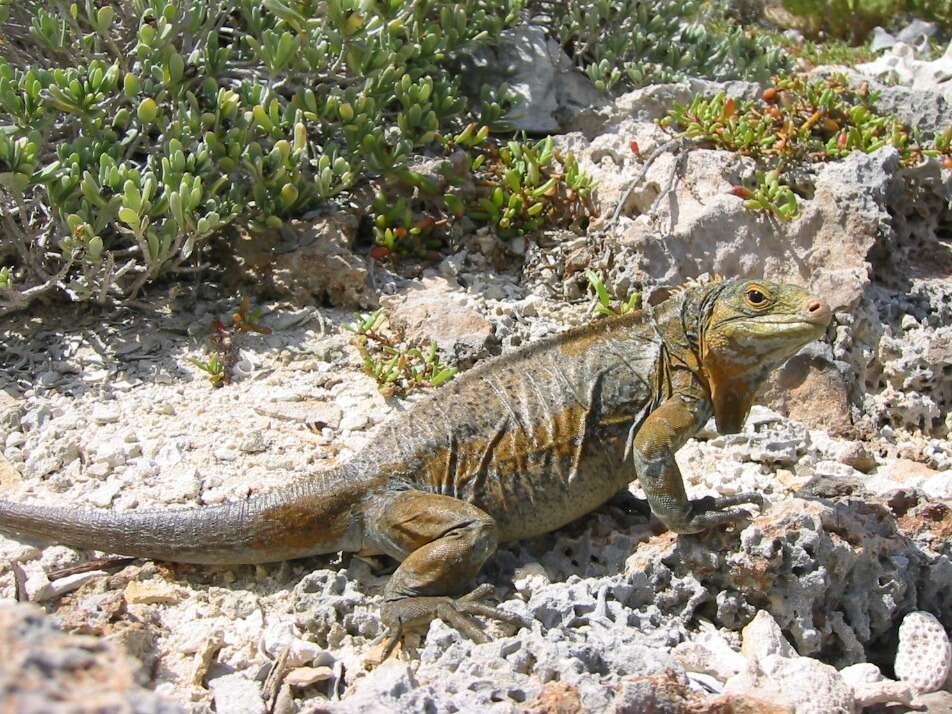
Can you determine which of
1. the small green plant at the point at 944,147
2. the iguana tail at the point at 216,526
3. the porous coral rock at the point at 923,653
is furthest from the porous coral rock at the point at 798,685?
the small green plant at the point at 944,147

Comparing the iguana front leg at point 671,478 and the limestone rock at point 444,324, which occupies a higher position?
the iguana front leg at point 671,478

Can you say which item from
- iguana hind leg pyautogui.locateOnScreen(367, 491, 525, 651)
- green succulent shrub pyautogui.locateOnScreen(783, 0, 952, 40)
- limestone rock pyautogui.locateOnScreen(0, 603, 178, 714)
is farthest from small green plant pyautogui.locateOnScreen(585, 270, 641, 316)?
green succulent shrub pyautogui.locateOnScreen(783, 0, 952, 40)

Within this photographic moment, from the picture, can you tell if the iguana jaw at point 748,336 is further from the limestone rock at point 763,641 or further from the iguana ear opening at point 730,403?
the limestone rock at point 763,641

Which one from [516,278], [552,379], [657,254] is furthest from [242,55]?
[552,379]

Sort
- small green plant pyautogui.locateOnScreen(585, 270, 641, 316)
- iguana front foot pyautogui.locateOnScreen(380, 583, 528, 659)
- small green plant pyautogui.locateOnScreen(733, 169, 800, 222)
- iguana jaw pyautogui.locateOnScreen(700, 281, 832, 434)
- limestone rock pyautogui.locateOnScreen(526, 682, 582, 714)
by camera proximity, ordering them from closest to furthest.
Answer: limestone rock pyautogui.locateOnScreen(526, 682, 582, 714), iguana front foot pyautogui.locateOnScreen(380, 583, 528, 659), iguana jaw pyautogui.locateOnScreen(700, 281, 832, 434), small green plant pyautogui.locateOnScreen(585, 270, 641, 316), small green plant pyautogui.locateOnScreen(733, 169, 800, 222)

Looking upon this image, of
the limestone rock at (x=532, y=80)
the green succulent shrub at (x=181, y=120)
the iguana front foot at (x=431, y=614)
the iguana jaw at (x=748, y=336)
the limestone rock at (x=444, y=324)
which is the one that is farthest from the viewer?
the limestone rock at (x=532, y=80)

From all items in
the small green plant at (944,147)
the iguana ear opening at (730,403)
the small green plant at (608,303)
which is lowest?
the small green plant at (608,303)

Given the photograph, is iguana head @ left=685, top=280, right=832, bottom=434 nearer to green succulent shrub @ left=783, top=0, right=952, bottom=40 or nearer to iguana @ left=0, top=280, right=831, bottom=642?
iguana @ left=0, top=280, right=831, bottom=642
